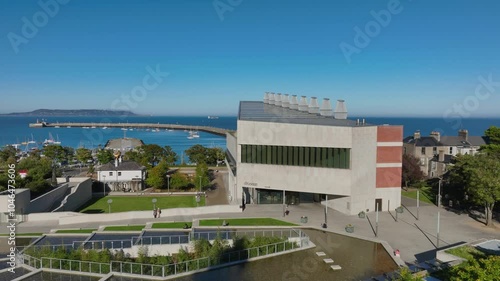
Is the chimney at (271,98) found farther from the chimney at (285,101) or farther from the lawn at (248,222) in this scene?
the lawn at (248,222)

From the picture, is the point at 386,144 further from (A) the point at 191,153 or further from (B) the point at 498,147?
(A) the point at 191,153

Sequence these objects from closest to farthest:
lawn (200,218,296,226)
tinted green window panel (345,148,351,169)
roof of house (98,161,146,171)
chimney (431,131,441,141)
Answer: lawn (200,218,296,226) < tinted green window panel (345,148,351,169) < roof of house (98,161,146,171) < chimney (431,131,441,141)

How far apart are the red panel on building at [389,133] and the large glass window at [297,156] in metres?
4.26

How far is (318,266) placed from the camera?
2348cm

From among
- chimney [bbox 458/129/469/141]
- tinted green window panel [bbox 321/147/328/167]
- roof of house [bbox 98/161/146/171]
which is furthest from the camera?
chimney [bbox 458/129/469/141]

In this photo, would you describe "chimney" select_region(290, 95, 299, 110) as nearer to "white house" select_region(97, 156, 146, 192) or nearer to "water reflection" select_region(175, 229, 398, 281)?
"white house" select_region(97, 156, 146, 192)

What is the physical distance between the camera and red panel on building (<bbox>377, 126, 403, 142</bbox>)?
125ft

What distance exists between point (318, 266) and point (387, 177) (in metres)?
17.9

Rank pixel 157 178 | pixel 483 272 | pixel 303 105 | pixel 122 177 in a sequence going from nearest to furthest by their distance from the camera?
pixel 483 272, pixel 157 178, pixel 122 177, pixel 303 105

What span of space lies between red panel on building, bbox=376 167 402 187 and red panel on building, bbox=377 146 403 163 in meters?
0.82

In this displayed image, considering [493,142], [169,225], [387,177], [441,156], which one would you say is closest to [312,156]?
[387,177]

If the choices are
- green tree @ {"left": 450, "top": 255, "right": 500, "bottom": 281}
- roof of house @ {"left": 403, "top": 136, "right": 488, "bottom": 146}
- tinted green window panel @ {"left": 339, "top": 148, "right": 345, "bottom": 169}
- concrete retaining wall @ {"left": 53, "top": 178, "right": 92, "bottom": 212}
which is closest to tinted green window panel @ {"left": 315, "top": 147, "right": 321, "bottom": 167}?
tinted green window panel @ {"left": 339, "top": 148, "right": 345, "bottom": 169}

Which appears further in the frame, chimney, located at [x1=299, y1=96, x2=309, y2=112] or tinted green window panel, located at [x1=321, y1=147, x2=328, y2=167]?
chimney, located at [x1=299, y1=96, x2=309, y2=112]

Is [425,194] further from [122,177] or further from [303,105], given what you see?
[122,177]
